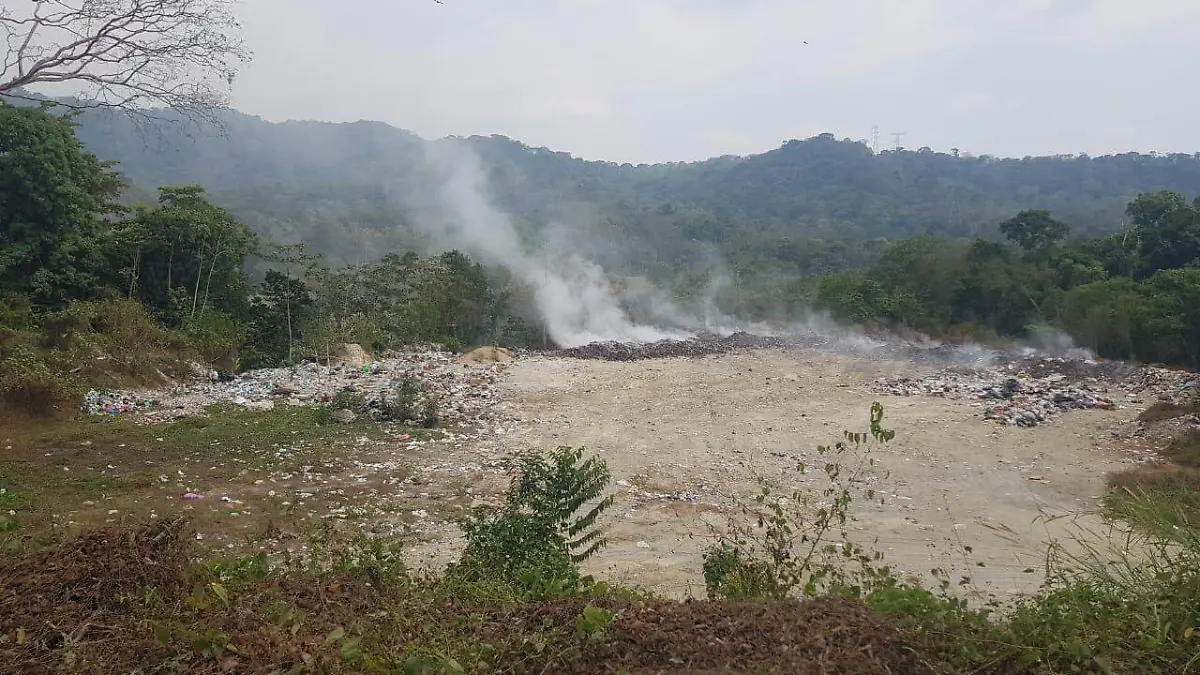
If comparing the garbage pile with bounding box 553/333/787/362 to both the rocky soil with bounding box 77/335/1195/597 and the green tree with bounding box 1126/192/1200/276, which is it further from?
the green tree with bounding box 1126/192/1200/276

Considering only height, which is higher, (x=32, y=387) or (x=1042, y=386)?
(x=32, y=387)

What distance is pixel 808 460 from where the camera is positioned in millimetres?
9203

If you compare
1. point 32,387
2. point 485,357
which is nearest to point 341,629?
point 32,387

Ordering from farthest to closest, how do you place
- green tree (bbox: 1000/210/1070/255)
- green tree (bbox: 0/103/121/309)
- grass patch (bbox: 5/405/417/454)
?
green tree (bbox: 1000/210/1070/255), green tree (bbox: 0/103/121/309), grass patch (bbox: 5/405/417/454)

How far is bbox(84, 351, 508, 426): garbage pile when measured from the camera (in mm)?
10211

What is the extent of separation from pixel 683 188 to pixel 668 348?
2987 inches

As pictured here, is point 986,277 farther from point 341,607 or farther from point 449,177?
point 449,177

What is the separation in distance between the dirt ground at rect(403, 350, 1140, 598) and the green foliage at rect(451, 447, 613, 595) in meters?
1.05

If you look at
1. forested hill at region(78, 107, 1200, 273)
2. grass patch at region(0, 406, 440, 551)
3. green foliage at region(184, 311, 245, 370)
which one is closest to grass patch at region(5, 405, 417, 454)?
grass patch at region(0, 406, 440, 551)

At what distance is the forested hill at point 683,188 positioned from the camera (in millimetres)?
47938

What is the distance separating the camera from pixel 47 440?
788cm

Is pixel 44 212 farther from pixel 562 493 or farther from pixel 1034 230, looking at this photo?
pixel 1034 230

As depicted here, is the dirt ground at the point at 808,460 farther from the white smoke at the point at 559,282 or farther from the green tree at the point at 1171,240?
the green tree at the point at 1171,240

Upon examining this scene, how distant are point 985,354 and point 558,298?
594 inches
